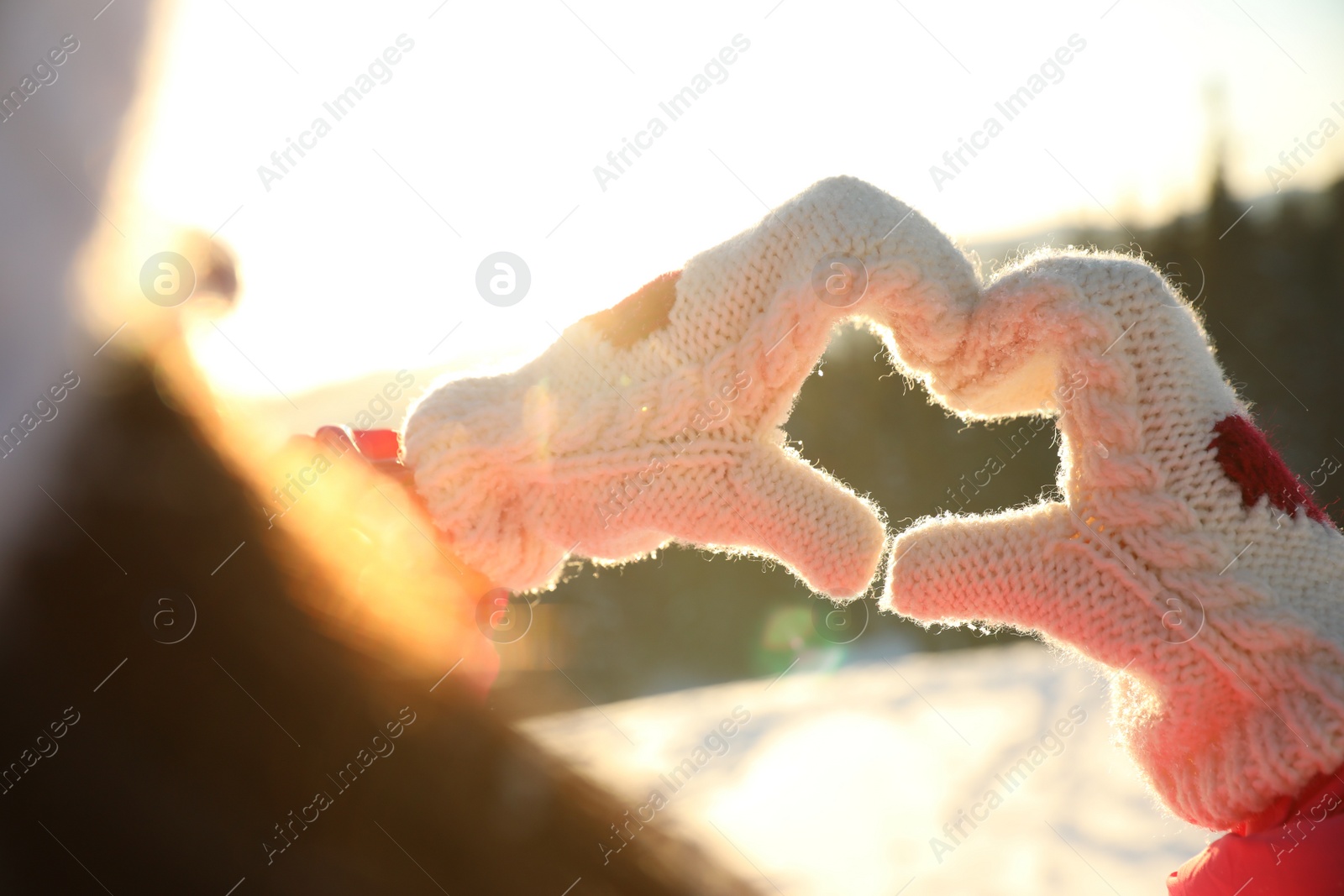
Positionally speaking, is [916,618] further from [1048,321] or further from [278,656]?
[278,656]

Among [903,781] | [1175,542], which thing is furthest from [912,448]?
[1175,542]

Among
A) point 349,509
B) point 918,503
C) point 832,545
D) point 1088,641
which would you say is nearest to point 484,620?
point 349,509

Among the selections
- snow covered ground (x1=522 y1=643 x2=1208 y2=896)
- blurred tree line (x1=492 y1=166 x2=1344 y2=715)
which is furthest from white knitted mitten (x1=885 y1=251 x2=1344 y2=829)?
blurred tree line (x1=492 y1=166 x2=1344 y2=715)

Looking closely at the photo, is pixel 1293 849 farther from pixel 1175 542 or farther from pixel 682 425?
pixel 682 425

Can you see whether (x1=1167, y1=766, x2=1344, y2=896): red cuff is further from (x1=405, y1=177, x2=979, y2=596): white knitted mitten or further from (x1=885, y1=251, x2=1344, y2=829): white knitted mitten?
(x1=405, y1=177, x2=979, y2=596): white knitted mitten

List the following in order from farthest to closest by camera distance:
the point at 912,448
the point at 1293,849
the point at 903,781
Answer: the point at 912,448 < the point at 903,781 < the point at 1293,849

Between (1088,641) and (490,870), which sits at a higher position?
(1088,641)
